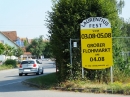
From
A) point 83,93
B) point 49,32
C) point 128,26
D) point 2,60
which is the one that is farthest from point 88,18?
point 2,60

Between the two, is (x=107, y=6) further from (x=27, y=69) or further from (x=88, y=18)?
(x=27, y=69)

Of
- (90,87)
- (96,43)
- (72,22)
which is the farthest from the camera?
(72,22)

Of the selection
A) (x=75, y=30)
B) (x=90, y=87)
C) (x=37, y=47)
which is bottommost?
(x=90, y=87)

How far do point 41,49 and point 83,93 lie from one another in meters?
108

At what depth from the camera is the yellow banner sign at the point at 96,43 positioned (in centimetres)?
1492

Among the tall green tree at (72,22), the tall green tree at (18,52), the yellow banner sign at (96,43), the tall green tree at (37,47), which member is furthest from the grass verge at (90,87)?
the tall green tree at (37,47)

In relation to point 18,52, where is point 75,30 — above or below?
below

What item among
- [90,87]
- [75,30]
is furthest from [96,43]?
[90,87]

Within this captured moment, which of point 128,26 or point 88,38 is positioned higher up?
point 128,26

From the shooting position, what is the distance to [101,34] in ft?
49.2

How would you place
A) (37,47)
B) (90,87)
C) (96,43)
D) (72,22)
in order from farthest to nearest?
(37,47) < (72,22) < (96,43) < (90,87)

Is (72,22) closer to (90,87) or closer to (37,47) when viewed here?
(90,87)

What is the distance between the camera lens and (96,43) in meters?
15.0

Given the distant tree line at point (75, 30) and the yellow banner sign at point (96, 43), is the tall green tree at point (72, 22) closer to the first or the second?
the distant tree line at point (75, 30)
